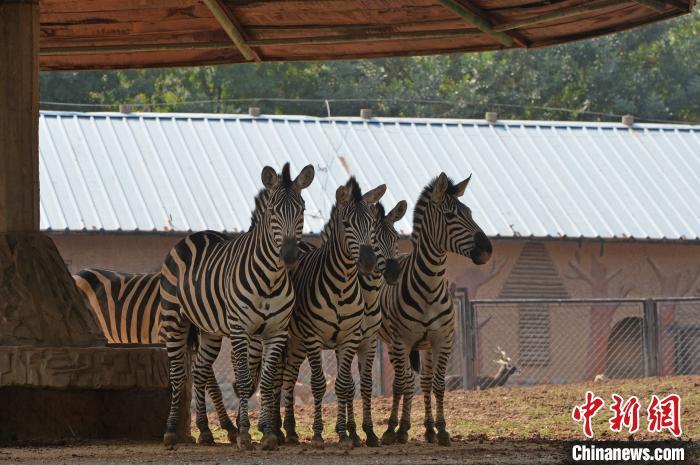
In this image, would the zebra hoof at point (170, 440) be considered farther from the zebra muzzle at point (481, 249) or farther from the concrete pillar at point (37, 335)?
the zebra muzzle at point (481, 249)

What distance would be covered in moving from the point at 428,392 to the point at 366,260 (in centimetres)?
200

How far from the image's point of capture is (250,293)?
11211 millimetres

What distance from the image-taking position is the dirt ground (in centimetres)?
951

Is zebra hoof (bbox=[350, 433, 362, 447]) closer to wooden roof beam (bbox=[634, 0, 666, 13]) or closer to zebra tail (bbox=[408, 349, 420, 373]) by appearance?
zebra tail (bbox=[408, 349, 420, 373])

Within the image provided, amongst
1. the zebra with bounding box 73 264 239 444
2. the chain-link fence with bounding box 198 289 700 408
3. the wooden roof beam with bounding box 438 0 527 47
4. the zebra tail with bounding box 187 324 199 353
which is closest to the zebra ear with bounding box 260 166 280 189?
the zebra tail with bounding box 187 324 199 353

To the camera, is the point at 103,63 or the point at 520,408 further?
the point at 520,408

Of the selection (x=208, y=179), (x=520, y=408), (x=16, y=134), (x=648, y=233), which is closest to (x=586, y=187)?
(x=648, y=233)

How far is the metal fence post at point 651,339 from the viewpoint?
2103 cm

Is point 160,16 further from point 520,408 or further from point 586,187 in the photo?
point 586,187

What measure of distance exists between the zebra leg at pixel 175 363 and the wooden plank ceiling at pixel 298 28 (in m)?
2.84

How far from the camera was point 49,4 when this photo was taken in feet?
42.5

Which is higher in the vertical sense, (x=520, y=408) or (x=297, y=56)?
(x=297, y=56)

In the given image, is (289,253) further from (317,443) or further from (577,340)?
(577,340)

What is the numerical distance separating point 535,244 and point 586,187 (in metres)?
2.09
